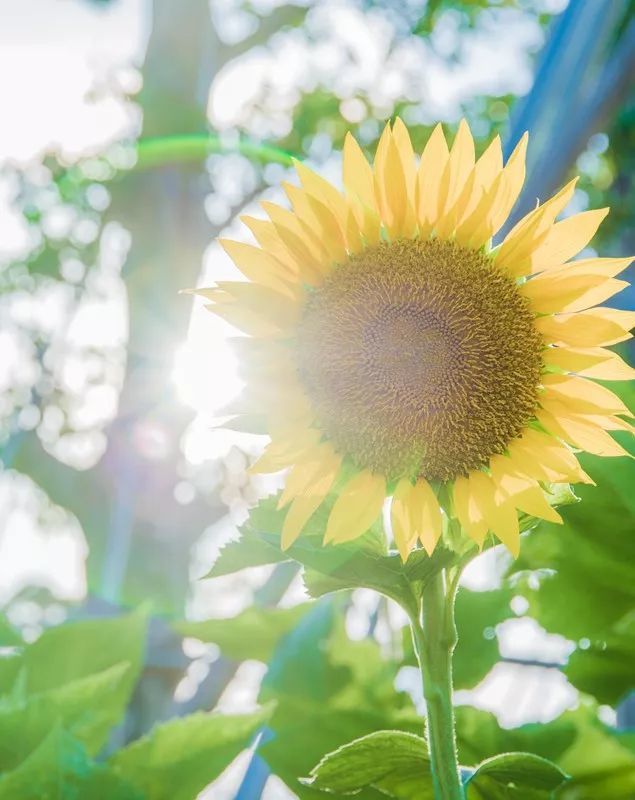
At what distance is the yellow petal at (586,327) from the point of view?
0.57 m

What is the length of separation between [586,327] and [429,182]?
158 mm

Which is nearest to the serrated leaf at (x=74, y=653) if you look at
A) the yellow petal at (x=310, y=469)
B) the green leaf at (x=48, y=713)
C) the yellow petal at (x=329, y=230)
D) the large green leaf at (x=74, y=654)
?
the large green leaf at (x=74, y=654)

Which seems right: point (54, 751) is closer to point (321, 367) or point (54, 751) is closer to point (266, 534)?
point (266, 534)

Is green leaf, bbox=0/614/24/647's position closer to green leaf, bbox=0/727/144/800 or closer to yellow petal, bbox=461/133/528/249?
green leaf, bbox=0/727/144/800

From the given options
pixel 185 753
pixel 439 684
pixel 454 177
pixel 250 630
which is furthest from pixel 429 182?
pixel 250 630

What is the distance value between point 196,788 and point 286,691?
0.26 metres

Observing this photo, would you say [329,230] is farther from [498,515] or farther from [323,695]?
[323,695]

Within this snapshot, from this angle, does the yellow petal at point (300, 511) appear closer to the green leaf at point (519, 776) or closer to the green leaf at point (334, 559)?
the green leaf at point (334, 559)

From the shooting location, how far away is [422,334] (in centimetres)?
68

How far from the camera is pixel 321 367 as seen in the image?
651mm

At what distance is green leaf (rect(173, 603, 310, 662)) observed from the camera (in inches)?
37.8

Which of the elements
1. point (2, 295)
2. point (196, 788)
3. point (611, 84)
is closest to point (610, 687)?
point (196, 788)

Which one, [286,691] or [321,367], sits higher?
Answer: [321,367]

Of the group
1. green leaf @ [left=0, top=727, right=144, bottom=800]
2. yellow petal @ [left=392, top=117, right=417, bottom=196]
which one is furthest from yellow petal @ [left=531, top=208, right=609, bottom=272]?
green leaf @ [left=0, top=727, right=144, bottom=800]
